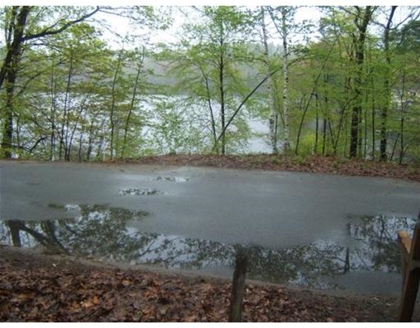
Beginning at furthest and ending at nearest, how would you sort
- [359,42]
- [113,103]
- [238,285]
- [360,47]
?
[113,103] → [360,47] → [359,42] → [238,285]

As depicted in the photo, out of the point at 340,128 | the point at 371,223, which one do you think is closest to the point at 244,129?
the point at 340,128

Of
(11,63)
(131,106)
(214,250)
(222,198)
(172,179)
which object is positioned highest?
(11,63)

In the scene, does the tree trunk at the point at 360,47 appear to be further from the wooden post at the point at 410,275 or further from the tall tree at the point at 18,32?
the wooden post at the point at 410,275

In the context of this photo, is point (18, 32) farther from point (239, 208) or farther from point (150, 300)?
point (150, 300)

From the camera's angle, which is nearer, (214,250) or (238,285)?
(238,285)

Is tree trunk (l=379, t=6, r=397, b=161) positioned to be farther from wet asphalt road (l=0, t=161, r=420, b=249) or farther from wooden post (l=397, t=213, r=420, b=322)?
wooden post (l=397, t=213, r=420, b=322)

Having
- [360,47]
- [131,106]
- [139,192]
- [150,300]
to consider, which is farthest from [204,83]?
[150,300]

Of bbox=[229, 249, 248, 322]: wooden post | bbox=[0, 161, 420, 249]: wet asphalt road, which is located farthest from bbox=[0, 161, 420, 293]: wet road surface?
bbox=[229, 249, 248, 322]: wooden post

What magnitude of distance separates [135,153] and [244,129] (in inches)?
224

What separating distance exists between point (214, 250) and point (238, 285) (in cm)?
271

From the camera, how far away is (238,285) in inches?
99.5

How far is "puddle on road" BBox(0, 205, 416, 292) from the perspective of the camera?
4.78 metres

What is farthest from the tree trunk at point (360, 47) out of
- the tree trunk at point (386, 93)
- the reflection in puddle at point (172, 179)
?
the reflection in puddle at point (172, 179)

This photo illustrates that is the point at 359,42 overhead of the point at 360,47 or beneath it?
overhead
